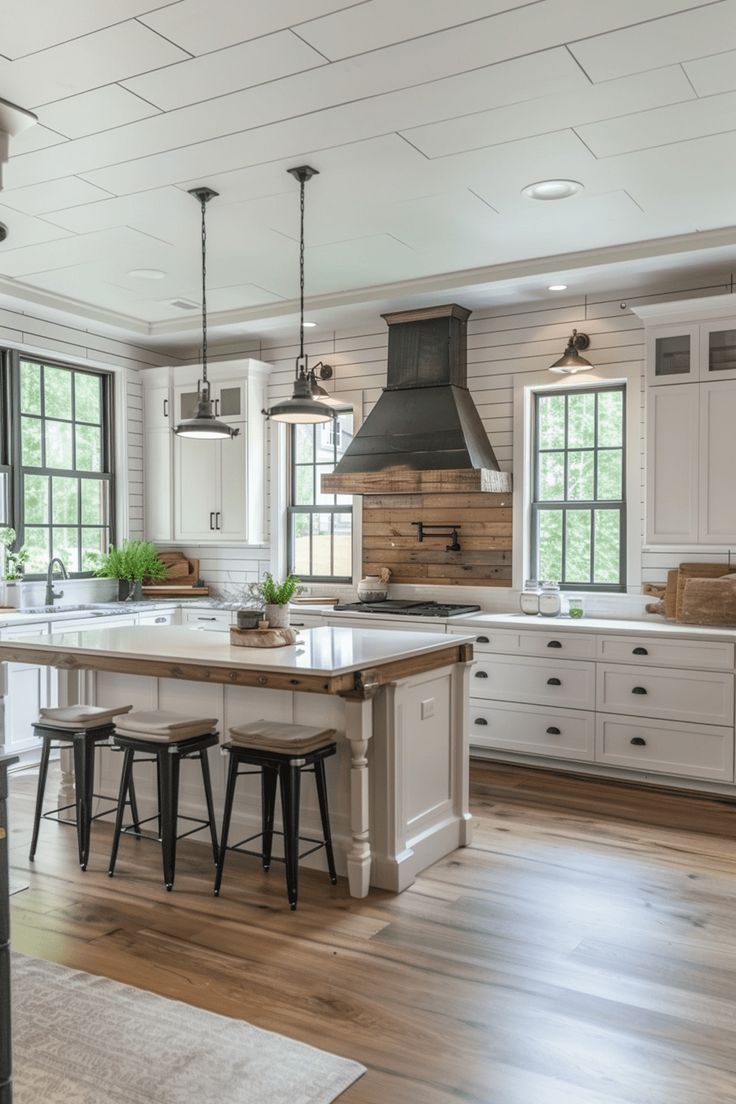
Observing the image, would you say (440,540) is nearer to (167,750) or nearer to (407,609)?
(407,609)

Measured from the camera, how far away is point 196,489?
7.10 metres

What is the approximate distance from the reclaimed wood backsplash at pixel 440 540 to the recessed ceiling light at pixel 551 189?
225cm

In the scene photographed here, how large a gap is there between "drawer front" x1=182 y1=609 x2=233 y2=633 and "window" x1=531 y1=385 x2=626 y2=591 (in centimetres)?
227

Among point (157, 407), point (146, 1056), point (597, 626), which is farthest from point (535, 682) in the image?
point (157, 407)

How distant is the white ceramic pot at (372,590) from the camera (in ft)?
20.7

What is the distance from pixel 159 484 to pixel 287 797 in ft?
14.1

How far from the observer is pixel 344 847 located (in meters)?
3.71

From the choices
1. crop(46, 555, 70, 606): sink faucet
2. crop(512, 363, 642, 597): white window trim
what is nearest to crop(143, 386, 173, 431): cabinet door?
crop(46, 555, 70, 606): sink faucet

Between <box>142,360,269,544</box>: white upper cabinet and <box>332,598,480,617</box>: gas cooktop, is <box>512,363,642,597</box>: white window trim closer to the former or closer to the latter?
<box>332,598,480,617</box>: gas cooktop

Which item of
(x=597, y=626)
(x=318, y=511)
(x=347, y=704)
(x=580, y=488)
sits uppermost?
(x=580, y=488)

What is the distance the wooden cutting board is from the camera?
5.29 metres

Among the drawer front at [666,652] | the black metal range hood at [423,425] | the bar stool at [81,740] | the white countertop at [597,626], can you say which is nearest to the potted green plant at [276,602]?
the bar stool at [81,740]

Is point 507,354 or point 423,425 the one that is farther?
point 507,354

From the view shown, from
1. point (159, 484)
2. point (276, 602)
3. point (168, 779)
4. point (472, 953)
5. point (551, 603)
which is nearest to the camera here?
point (472, 953)
